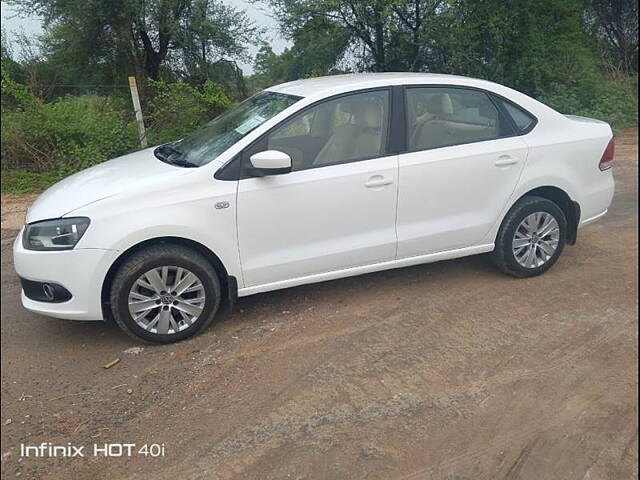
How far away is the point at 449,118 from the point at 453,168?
0.43m

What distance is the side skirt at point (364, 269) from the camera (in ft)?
12.9

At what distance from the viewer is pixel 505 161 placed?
172 inches

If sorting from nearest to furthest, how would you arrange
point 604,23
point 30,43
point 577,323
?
point 577,323 < point 30,43 < point 604,23

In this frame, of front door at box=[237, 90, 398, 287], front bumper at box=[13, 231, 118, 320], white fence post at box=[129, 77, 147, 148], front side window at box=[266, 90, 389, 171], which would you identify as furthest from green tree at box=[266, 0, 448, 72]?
front bumper at box=[13, 231, 118, 320]

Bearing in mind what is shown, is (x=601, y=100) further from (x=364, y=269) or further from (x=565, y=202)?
(x=364, y=269)

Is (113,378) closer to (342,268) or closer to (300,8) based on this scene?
(342,268)

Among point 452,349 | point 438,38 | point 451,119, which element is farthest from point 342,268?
point 438,38

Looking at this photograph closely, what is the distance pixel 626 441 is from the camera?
8.83 ft

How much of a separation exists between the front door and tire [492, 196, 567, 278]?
101 centimetres

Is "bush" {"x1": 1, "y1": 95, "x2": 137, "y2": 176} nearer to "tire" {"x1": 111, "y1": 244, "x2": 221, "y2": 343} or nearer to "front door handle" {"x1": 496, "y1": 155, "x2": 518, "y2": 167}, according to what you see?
"tire" {"x1": 111, "y1": 244, "x2": 221, "y2": 343}

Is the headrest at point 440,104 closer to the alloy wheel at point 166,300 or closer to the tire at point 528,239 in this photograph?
the tire at point 528,239

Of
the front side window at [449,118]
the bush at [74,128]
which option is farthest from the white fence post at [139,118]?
the front side window at [449,118]

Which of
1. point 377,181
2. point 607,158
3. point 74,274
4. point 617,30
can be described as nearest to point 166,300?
point 74,274

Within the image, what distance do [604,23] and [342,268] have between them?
501 inches
